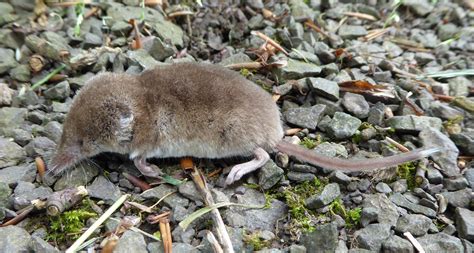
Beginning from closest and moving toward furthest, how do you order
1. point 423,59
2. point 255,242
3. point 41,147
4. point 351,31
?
point 255,242 < point 41,147 < point 423,59 < point 351,31

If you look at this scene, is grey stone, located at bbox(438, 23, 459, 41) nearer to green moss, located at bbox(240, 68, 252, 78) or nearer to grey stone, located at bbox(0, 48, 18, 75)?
green moss, located at bbox(240, 68, 252, 78)

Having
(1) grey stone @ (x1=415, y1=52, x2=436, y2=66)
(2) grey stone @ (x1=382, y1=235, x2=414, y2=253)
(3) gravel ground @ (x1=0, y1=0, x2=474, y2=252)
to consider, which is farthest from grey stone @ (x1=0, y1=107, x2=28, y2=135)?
(1) grey stone @ (x1=415, y1=52, x2=436, y2=66)

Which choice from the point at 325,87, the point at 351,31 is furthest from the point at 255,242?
the point at 351,31

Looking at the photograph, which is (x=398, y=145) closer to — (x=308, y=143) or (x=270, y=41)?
(x=308, y=143)

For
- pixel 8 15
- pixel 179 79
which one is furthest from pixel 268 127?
pixel 8 15

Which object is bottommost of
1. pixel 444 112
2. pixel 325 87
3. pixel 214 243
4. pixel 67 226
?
pixel 67 226

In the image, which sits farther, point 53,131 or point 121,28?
point 121,28

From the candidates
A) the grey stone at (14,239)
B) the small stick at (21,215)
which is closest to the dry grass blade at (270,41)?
the small stick at (21,215)
